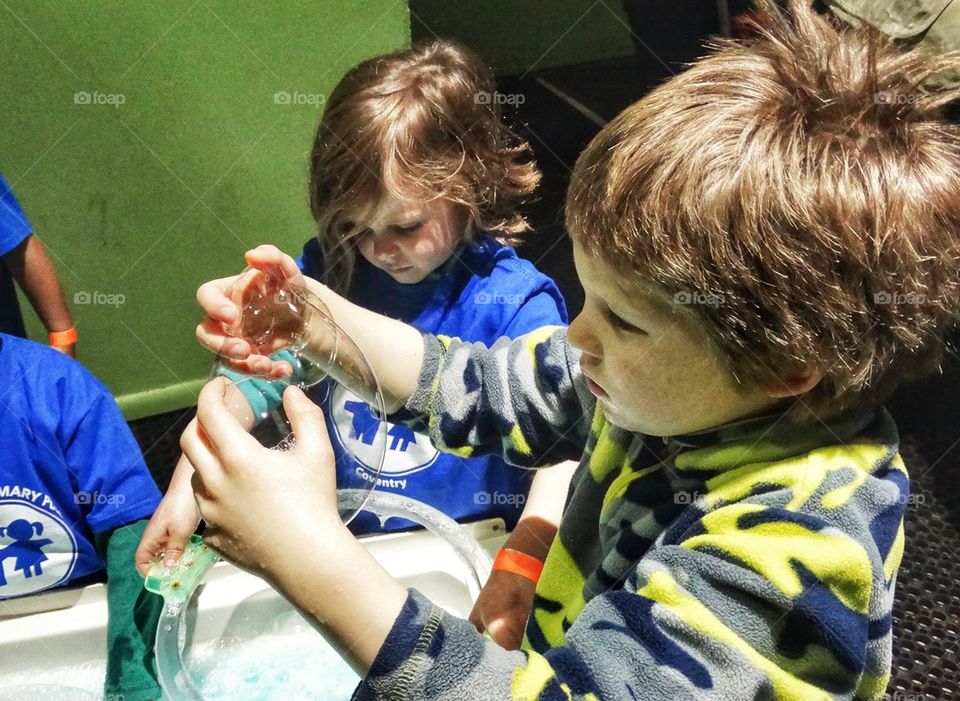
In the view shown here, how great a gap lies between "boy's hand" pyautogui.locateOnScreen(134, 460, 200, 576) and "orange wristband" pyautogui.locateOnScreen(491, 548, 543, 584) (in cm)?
25

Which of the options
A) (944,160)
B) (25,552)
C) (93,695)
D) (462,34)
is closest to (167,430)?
(25,552)

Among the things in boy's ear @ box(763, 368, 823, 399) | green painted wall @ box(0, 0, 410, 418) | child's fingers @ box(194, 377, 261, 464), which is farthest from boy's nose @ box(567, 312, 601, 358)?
green painted wall @ box(0, 0, 410, 418)

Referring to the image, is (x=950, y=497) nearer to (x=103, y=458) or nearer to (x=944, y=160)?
(x=944, y=160)

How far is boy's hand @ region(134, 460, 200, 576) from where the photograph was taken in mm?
662

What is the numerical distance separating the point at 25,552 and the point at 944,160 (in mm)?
923

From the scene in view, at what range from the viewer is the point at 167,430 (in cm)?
154

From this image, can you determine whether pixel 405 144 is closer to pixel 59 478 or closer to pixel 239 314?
pixel 239 314

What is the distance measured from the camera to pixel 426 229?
39.6 inches

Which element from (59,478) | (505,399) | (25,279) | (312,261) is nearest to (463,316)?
(312,261)

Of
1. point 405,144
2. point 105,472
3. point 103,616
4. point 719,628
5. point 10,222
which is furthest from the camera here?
point 10,222

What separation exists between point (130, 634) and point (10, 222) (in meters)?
0.72

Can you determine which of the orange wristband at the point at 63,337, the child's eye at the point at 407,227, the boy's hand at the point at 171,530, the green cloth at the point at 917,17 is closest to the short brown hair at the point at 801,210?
the boy's hand at the point at 171,530

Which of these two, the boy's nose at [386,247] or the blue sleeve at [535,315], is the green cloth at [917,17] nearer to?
the blue sleeve at [535,315]

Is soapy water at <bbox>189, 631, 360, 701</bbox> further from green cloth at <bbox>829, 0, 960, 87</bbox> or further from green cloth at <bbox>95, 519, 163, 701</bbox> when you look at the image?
green cloth at <bbox>829, 0, 960, 87</bbox>
